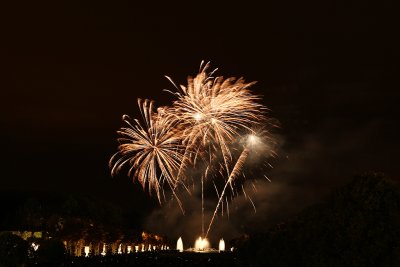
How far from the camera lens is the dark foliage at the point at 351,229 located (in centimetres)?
1094

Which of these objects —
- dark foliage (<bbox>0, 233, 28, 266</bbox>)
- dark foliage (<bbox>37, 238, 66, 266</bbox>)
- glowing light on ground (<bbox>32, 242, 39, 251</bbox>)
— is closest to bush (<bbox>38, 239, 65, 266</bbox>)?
dark foliage (<bbox>37, 238, 66, 266</bbox>)

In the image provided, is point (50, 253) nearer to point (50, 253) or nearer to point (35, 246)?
point (50, 253)

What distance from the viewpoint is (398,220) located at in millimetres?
10969

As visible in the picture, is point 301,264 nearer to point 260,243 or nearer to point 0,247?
point 260,243

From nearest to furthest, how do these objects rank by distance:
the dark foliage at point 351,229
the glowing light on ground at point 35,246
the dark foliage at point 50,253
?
the dark foliage at point 351,229
the dark foliage at point 50,253
the glowing light on ground at point 35,246

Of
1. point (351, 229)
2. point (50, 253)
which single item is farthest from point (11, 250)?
point (351, 229)

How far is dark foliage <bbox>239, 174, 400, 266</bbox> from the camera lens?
35.9 feet

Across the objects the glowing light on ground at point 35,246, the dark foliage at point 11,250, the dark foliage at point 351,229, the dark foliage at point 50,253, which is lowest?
the dark foliage at point 351,229

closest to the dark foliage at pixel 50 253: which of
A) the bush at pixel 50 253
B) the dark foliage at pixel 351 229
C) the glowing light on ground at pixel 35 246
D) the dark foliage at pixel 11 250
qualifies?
the bush at pixel 50 253

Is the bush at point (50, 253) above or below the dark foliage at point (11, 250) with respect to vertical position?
above

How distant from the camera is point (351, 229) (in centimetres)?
1135

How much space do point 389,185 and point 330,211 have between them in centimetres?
140

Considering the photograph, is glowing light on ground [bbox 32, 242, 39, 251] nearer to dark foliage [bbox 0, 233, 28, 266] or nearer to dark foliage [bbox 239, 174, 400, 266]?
dark foliage [bbox 0, 233, 28, 266]

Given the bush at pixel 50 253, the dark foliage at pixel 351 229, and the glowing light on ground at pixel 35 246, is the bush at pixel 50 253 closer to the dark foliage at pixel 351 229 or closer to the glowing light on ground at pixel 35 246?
the glowing light on ground at pixel 35 246
